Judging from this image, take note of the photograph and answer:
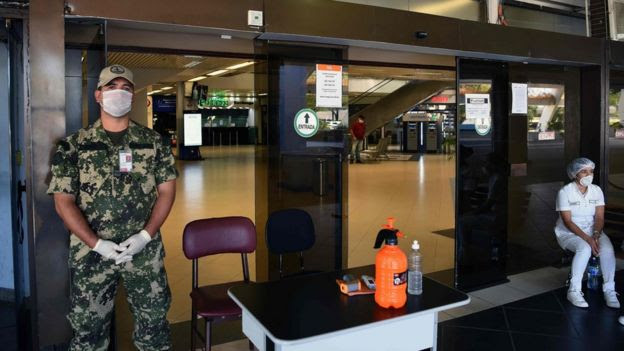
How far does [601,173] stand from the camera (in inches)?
204

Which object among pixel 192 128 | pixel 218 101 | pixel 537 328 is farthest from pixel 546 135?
pixel 218 101

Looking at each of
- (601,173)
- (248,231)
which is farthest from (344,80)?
(601,173)

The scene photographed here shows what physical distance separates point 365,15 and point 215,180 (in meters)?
9.12

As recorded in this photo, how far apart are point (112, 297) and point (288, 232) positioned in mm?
1251

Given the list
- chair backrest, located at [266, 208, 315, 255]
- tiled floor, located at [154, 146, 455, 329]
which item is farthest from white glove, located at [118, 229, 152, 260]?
tiled floor, located at [154, 146, 455, 329]

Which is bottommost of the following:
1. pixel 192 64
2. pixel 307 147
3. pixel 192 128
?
pixel 307 147

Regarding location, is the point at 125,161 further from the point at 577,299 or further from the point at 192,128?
the point at 192,128

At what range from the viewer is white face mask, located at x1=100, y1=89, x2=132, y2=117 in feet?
8.10

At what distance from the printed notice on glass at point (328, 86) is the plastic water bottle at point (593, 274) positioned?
2657mm

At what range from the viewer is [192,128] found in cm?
1755

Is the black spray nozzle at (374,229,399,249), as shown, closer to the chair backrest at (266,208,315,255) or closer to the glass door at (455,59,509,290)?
the chair backrest at (266,208,315,255)

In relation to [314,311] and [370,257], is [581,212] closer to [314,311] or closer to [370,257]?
[370,257]

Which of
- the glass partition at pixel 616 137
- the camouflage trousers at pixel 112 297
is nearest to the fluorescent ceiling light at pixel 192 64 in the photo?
the glass partition at pixel 616 137

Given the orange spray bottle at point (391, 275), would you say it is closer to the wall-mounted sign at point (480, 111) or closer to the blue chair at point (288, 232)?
the blue chair at point (288, 232)
